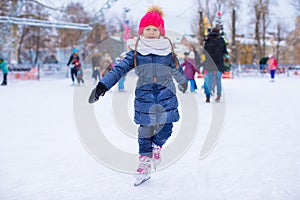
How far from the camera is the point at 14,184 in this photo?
2375 millimetres

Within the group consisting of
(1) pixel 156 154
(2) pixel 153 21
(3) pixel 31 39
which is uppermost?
(3) pixel 31 39

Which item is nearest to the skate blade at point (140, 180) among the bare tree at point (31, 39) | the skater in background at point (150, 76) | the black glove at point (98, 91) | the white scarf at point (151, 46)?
the skater in background at point (150, 76)

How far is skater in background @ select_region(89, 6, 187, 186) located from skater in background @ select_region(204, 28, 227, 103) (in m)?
4.68

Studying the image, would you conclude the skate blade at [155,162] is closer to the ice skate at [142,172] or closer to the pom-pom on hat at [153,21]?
the ice skate at [142,172]

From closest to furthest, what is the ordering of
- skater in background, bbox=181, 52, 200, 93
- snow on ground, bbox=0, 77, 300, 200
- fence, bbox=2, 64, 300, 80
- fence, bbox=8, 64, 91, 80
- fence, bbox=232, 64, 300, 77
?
snow on ground, bbox=0, 77, 300, 200
skater in background, bbox=181, 52, 200, 93
fence, bbox=8, 64, 91, 80
fence, bbox=2, 64, 300, 80
fence, bbox=232, 64, 300, 77

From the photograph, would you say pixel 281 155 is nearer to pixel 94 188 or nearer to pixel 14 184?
pixel 94 188

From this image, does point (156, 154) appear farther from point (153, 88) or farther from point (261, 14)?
point (261, 14)

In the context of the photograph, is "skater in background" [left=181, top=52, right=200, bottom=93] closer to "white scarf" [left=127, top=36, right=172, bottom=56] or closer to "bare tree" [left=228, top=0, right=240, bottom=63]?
"white scarf" [left=127, top=36, right=172, bottom=56]

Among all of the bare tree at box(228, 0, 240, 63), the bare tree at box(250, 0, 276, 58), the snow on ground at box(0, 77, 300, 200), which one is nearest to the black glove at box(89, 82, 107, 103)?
the snow on ground at box(0, 77, 300, 200)

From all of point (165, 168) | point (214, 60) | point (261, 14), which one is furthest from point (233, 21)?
point (165, 168)

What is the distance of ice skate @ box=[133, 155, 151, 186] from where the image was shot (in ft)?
7.82

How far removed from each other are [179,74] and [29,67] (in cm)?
1719

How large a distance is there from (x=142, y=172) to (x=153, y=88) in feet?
1.99

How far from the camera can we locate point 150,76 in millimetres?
2375
